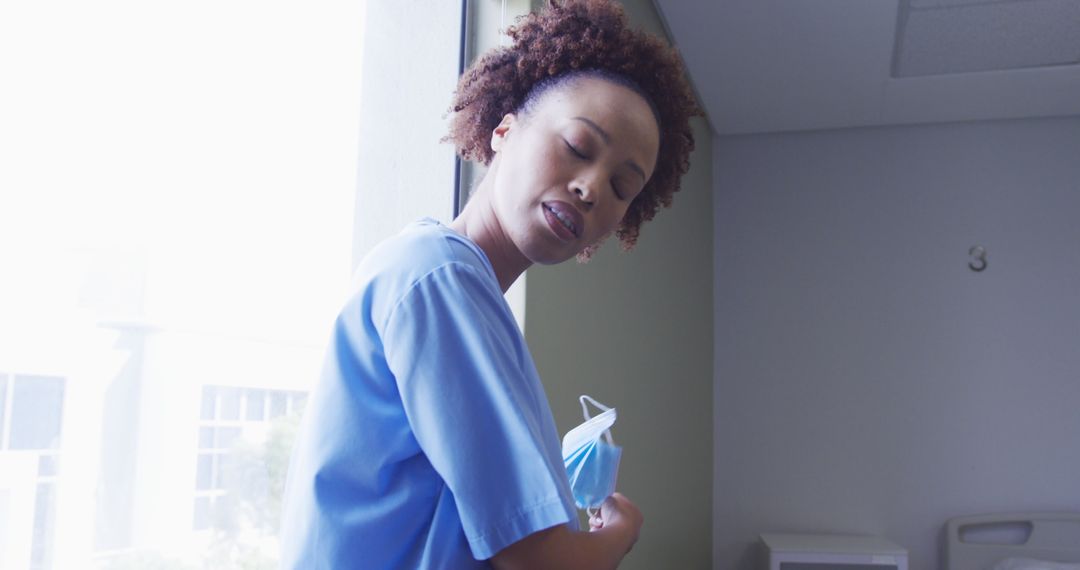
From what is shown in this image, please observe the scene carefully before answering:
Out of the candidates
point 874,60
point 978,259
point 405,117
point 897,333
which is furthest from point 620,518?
point 978,259

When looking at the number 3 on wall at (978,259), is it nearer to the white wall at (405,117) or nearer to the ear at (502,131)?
the white wall at (405,117)

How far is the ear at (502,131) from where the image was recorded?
0.97 metres

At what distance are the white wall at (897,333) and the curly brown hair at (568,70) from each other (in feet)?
9.02

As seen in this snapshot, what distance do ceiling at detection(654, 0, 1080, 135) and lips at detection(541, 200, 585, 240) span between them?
6.46ft

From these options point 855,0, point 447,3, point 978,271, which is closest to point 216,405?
point 447,3

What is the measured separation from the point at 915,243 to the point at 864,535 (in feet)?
3.59

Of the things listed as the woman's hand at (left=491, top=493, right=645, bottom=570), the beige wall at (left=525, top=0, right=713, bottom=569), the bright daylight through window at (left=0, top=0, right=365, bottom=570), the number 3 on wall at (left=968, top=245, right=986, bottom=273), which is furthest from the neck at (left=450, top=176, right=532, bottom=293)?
the number 3 on wall at (left=968, top=245, right=986, bottom=273)

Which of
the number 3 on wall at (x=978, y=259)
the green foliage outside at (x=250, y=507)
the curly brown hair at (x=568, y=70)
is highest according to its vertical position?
the number 3 on wall at (x=978, y=259)

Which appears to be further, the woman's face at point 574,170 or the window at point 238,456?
the window at point 238,456

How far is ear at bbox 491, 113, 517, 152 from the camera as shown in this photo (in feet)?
3.19

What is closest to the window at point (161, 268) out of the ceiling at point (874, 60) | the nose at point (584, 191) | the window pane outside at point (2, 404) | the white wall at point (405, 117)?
the window pane outside at point (2, 404)

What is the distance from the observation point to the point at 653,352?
265cm

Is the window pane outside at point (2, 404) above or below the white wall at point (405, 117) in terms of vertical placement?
below

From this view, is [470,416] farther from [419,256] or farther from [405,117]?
[405,117]
